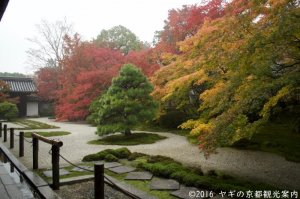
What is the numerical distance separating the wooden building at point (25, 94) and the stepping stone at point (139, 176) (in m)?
30.6

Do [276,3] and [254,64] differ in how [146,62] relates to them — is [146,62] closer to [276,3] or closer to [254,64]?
[276,3]

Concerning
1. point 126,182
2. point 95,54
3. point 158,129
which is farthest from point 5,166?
point 95,54

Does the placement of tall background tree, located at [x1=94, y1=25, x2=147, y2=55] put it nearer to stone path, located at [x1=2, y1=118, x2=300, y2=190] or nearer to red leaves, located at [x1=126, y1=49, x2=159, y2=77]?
red leaves, located at [x1=126, y1=49, x2=159, y2=77]

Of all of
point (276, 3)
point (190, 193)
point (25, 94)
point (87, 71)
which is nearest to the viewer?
point (190, 193)

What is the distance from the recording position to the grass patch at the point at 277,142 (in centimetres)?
957

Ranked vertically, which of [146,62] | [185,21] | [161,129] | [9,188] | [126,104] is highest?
[185,21]

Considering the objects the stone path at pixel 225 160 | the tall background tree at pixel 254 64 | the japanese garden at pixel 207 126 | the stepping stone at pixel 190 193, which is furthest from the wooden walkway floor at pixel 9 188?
the tall background tree at pixel 254 64

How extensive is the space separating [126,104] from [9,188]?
7.26 m

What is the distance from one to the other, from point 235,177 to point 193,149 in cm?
398

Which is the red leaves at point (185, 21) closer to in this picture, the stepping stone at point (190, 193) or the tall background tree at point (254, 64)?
the tall background tree at point (254, 64)

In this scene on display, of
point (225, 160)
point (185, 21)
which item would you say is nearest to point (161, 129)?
point (185, 21)

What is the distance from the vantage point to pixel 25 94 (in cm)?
3438

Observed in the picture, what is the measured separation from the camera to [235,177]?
6.82 metres

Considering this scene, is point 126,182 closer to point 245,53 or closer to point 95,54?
point 245,53
